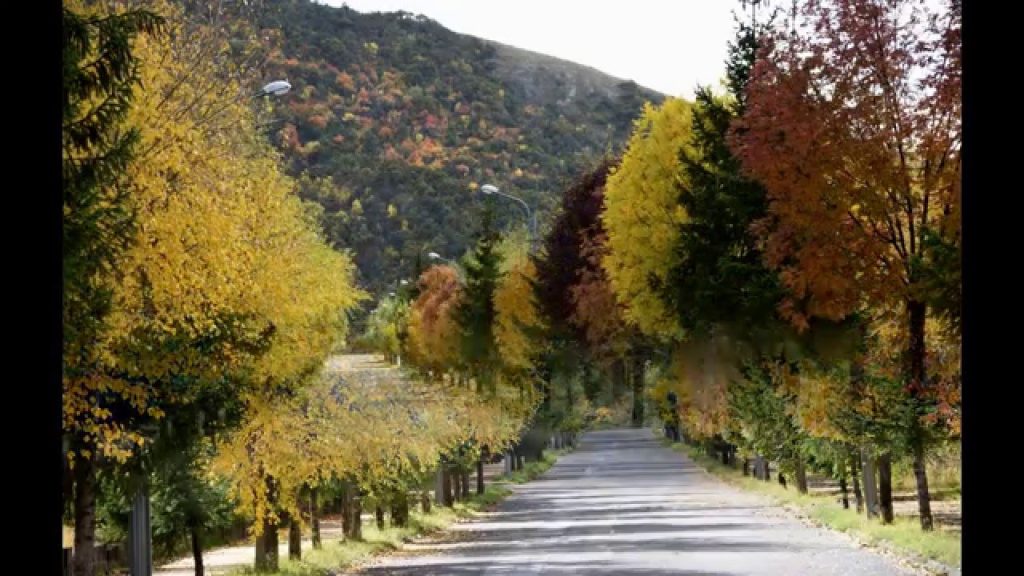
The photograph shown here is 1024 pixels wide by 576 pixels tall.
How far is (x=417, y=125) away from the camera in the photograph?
136 m

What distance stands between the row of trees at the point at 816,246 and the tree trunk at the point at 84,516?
37.2 feet

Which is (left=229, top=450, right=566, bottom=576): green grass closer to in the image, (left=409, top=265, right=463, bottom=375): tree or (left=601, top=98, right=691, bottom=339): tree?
(left=601, top=98, right=691, bottom=339): tree

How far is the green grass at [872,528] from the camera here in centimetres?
2525

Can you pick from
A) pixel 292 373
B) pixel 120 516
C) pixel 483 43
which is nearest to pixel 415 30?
pixel 483 43

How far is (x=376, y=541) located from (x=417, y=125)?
3976 inches

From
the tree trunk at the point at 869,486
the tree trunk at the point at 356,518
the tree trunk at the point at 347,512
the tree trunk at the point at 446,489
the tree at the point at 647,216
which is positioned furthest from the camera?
the tree trunk at the point at 446,489

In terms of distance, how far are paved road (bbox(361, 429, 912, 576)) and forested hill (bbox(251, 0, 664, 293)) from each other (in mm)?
42120

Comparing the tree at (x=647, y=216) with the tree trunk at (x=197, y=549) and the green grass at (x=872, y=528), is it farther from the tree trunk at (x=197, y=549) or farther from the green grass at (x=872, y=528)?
the tree trunk at (x=197, y=549)

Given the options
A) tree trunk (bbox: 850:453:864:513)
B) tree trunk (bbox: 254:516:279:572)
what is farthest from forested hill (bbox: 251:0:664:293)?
tree trunk (bbox: 254:516:279:572)

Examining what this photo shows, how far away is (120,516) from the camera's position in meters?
40.1

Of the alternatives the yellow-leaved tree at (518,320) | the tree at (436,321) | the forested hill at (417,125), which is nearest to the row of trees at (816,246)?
the yellow-leaved tree at (518,320)

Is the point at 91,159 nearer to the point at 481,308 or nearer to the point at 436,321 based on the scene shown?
the point at 481,308

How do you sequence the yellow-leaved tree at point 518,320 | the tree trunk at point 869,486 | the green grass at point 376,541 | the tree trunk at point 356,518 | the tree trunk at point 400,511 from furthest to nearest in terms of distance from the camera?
the yellow-leaved tree at point 518,320
the tree trunk at point 400,511
the tree trunk at point 356,518
the tree trunk at point 869,486
the green grass at point 376,541
